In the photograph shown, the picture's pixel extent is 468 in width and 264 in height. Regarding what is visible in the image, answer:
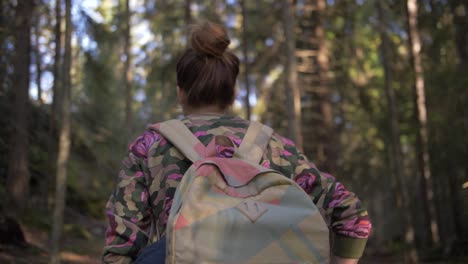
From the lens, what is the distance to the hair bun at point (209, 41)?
209cm

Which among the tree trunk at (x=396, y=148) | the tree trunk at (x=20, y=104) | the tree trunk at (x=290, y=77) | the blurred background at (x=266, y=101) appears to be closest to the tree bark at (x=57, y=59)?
the blurred background at (x=266, y=101)

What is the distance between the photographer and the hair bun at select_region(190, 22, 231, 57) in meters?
2.09

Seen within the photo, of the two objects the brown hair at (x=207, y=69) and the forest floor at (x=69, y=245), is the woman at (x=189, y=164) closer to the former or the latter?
the brown hair at (x=207, y=69)

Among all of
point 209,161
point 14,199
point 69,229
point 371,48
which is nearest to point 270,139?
point 209,161

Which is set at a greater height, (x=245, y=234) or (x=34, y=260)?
(x=245, y=234)

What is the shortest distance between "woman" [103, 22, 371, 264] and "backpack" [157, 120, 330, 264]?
196mm

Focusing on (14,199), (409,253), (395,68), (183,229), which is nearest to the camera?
(183,229)

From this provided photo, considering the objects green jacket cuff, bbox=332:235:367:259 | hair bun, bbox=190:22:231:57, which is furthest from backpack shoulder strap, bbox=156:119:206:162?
green jacket cuff, bbox=332:235:367:259

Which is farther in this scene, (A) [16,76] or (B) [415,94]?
(B) [415,94]

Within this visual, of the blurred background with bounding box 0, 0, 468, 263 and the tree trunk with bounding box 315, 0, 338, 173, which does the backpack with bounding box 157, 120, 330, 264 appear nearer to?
the blurred background with bounding box 0, 0, 468, 263

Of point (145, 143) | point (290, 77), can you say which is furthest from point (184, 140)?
point (290, 77)

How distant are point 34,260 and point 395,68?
50.6 ft

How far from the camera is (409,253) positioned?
13.3m

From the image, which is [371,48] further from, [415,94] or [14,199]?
[14,199]
